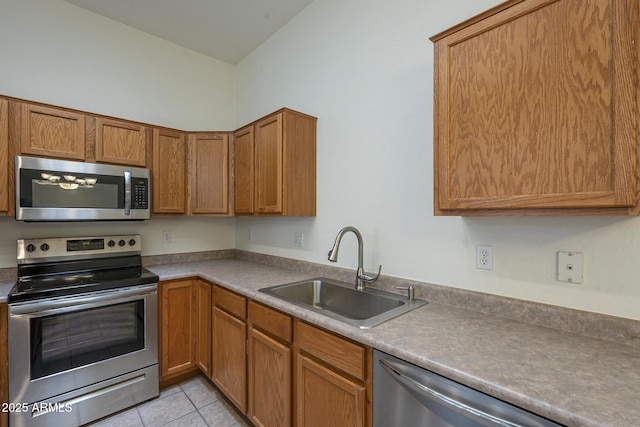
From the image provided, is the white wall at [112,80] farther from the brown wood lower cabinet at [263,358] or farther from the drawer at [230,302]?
the drawer at [230,302]

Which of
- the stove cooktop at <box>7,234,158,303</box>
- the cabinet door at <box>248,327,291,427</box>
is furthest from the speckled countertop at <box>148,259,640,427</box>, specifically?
the stove cooktop at <box>7,234,158,303</box>

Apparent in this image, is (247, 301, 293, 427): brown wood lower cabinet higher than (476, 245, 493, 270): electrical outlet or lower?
lower

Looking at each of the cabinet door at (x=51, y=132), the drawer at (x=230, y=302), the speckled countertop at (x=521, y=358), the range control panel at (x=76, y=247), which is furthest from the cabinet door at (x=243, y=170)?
the speckled countertop at (x=521, y=358)

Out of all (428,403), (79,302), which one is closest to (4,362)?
(79,302)

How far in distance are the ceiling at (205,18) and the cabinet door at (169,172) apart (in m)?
0.94

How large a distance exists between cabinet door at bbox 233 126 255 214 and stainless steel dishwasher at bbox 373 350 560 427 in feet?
5.49

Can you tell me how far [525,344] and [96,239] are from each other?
2.78 m

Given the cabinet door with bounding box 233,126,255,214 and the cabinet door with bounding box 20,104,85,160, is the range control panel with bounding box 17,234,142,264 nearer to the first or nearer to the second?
the cabinet door with bounding box 20,104,85,160

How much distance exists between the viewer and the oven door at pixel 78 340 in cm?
162

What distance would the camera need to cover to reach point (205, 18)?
2428 millimetres

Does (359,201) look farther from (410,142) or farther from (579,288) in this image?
(579,288)

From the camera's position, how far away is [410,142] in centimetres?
161

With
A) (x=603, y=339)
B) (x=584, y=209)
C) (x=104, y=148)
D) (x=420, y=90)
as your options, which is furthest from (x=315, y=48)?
(x=603, y=339)

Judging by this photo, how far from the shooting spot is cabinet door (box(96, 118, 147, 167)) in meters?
2.13
